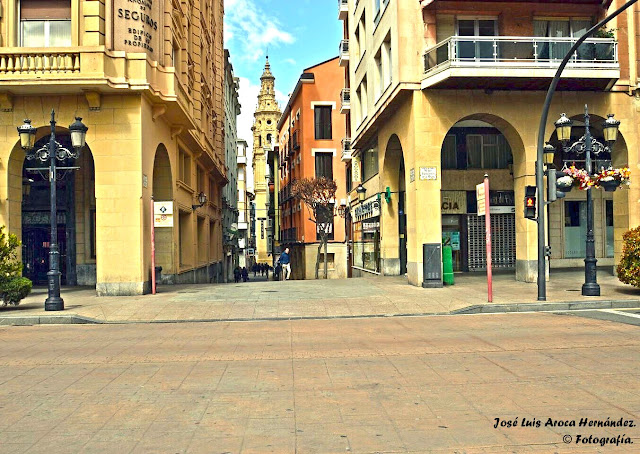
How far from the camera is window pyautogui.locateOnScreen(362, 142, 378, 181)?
2732 cm

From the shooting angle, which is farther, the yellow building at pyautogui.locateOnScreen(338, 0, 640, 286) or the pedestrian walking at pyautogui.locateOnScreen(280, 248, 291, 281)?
the pedestrian walking at pyautogui.locateOnScreen(280, 248, 291, 281)

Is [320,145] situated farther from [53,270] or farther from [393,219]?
[53,270]

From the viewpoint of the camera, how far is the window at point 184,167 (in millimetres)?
25703

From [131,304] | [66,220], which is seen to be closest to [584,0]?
[131,304]

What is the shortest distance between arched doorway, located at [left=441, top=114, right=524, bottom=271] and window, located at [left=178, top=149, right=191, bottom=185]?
11877 mm

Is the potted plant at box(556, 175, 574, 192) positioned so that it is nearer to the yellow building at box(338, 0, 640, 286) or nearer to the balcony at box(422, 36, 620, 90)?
the yellow building at box(338, 0, 640, 286)

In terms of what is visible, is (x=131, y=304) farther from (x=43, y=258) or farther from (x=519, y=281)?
(x=519, y=281)

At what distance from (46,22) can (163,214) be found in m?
7.10

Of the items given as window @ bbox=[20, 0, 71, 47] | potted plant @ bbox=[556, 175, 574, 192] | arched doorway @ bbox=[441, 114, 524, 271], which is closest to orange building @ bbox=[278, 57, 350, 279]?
arched doorway @ bbox=[441, 114, 524, 271]

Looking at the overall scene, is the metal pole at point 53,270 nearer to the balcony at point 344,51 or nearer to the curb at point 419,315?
the curb at point 419,315

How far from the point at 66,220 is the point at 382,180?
13157mm

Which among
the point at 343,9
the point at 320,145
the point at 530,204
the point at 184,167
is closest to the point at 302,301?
the point at 530,204

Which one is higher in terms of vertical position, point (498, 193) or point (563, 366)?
point (498, 193)

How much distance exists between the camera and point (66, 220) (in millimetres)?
22453
